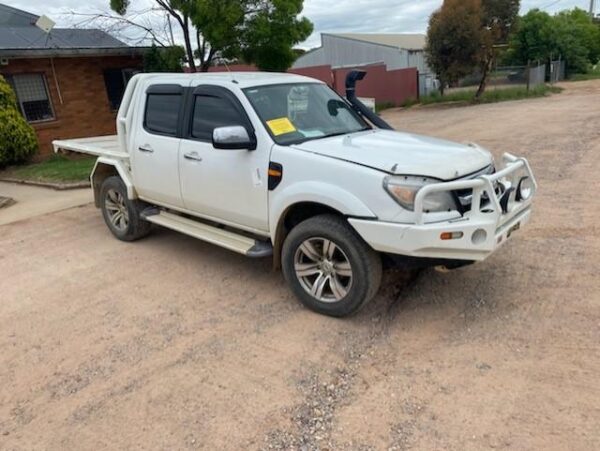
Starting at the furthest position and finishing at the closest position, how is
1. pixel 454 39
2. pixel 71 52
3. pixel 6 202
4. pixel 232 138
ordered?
pixel 454 39
pixel 71 52
pixel 6 202
pixel 232 138

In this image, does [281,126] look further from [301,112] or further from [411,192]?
[411,192]

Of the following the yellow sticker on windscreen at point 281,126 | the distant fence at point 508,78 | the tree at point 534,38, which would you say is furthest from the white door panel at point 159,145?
the tree at point 534,38

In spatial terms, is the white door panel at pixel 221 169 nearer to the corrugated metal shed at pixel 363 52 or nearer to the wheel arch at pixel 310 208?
the wheel arch at pixel 310 208

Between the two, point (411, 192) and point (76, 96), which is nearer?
point (411, 192)

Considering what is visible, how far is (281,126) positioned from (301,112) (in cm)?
40

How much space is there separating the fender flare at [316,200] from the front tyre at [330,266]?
0.56 ft

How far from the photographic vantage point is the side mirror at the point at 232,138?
4.00 meters

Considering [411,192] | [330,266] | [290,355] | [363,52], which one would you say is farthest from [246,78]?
[363,52]

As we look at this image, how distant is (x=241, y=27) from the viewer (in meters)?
12.1

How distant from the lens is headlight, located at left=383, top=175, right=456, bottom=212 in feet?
11.1

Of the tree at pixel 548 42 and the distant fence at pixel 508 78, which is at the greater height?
the tree at pixel 548 42

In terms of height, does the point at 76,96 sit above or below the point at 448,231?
above

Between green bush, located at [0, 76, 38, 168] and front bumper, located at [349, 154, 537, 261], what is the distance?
10972mm

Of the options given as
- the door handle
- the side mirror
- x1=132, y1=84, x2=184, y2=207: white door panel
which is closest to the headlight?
the side mirror
